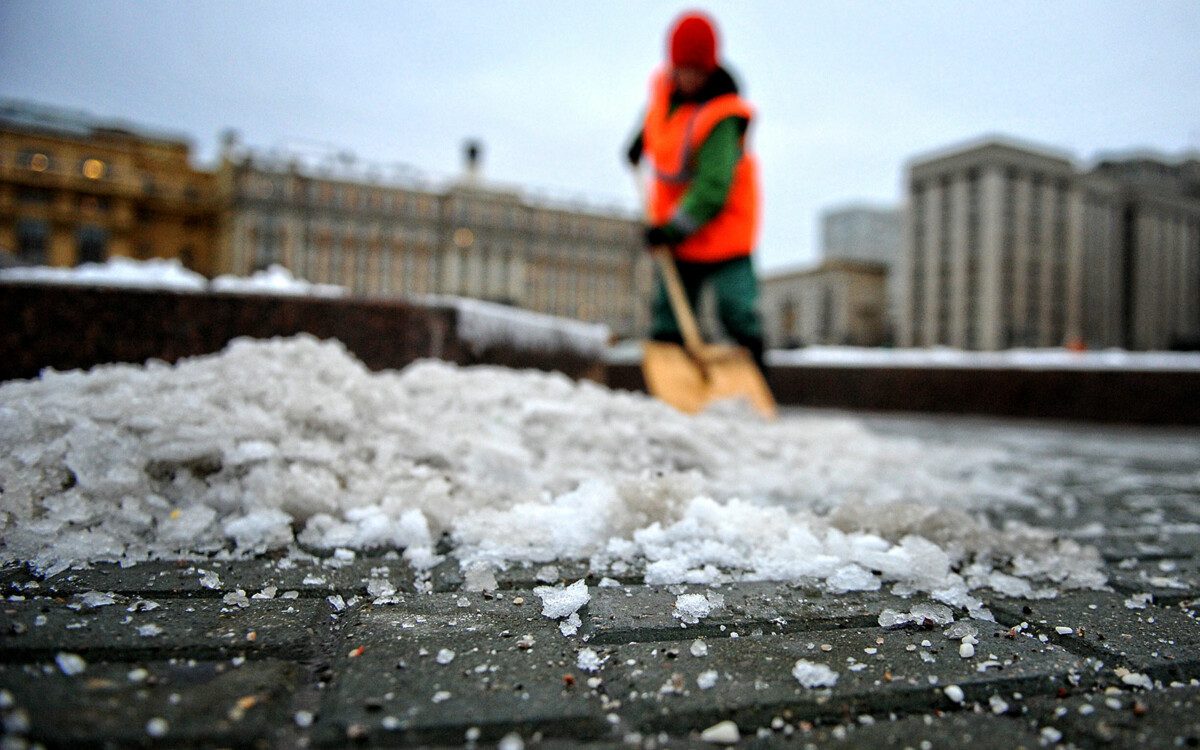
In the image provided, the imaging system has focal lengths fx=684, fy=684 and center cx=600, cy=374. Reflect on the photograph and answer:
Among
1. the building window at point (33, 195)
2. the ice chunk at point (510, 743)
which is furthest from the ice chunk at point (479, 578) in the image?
the building window at point (33, 195)

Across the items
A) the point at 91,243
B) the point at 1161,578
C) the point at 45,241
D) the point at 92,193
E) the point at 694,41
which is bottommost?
the point at 1161,578

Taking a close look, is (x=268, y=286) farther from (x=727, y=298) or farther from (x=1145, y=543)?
(x=1145, y=543)

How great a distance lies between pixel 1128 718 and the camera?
2.19ft

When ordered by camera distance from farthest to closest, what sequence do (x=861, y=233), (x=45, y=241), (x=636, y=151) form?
1. (x=861, y=233)
2. (x=45, y=241)
3. (x=636, y=151)

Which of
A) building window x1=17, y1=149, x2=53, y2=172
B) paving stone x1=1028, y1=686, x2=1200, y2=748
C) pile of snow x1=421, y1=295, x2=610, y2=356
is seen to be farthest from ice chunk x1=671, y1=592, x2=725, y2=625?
building window x1=17, y1=149, x2=53, y2=172

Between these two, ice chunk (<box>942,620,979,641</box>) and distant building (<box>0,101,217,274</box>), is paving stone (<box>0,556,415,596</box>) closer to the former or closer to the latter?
ice chunk (<box>942,620,979,641</box>)

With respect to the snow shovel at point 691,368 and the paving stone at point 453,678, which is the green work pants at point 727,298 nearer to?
the snow shovel at point 691,368

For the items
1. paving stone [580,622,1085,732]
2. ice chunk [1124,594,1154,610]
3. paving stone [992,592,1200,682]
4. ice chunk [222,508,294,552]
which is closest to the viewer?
paving stone [580,622,1085,732]

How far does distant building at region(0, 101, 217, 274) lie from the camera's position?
7.14 m

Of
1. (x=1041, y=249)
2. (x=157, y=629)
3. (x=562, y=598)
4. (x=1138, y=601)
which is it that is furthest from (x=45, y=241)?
(x=1041, y=249)

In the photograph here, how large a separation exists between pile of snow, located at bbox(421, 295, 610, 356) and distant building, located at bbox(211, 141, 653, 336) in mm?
37153

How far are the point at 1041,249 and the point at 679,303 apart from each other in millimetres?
49029

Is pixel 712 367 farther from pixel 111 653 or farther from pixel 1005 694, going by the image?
pixel 111 653

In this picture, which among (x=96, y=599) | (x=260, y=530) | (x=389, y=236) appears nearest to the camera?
(x=96, y=599)
